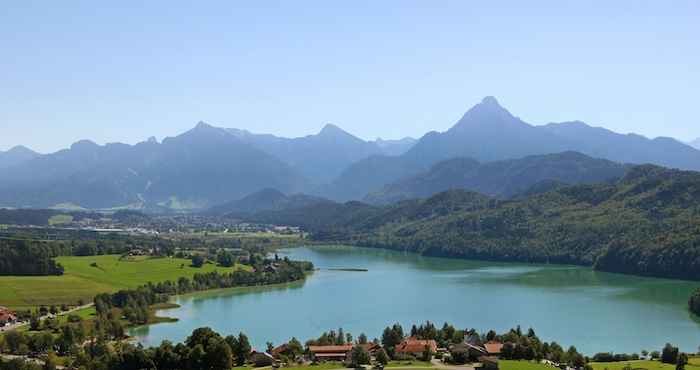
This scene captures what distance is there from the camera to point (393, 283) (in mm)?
67312

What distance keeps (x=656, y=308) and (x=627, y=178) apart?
7099 centimetres

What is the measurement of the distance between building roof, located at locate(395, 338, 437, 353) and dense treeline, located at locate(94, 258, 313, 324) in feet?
62.2

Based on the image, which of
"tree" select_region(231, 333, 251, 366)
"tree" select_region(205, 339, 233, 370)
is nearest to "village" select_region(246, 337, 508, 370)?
"tree" select_region(231, 333, 251, 366)

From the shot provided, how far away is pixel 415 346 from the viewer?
33500 mm

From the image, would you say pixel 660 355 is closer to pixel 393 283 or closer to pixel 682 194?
pixel 393 283

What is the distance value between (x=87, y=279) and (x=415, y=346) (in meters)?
33.5

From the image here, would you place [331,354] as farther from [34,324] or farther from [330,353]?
[34,324]

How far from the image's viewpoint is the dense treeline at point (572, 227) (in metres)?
74.2

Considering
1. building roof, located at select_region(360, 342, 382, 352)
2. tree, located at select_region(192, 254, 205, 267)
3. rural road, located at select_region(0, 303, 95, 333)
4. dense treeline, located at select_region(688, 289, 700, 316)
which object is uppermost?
tree, located at select_region(192, 254, 205, 267)

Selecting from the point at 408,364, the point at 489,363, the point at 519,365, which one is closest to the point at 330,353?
the point at 408,364

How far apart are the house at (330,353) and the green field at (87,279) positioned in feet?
78.0

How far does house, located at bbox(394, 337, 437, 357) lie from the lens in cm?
3303

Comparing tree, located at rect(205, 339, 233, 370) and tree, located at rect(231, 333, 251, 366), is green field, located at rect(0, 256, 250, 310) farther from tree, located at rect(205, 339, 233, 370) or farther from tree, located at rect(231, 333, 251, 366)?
tree, located at rect(205, 339, 233, 370)

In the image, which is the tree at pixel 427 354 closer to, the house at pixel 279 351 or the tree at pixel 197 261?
the house at pixel 279 351
